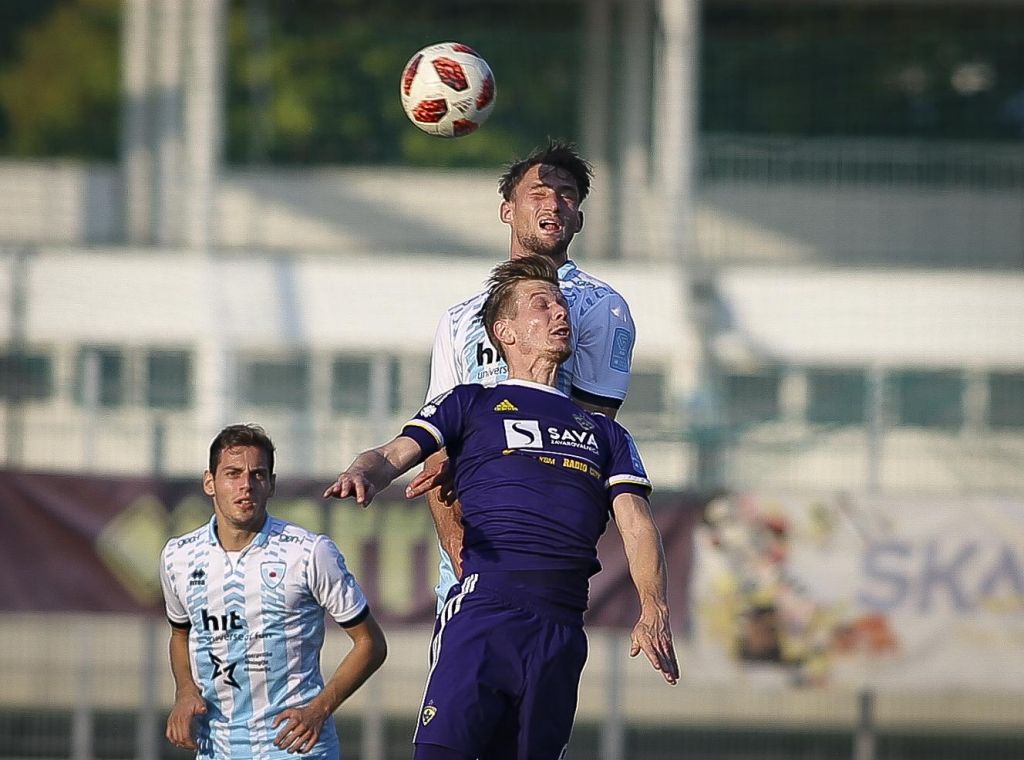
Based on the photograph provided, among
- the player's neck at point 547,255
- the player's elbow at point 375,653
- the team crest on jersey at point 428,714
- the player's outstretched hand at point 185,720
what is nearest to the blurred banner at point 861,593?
the player's elbow at point 375,653

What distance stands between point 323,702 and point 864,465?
26.0ft

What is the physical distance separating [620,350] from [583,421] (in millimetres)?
566

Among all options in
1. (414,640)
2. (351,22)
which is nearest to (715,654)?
(414,640)

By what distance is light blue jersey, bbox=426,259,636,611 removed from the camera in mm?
5547

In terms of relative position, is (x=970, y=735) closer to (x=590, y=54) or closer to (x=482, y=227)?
(x=482, y=227)

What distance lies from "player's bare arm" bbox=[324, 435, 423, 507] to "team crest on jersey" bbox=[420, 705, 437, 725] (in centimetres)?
67

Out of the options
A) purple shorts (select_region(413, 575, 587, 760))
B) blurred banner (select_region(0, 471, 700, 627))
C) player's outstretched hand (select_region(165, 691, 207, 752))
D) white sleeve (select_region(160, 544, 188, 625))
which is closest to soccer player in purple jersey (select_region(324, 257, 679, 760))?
purple shorts (select_region(413, 575, 587, 760))

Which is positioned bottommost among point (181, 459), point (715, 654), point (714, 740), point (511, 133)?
point (714, 740)

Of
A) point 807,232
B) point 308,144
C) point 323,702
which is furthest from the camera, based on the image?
point 308,144

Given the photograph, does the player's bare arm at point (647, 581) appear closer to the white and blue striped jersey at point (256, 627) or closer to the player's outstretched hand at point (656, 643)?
the player's outstretched hand at point (656, 643)

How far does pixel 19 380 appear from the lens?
11.7 m

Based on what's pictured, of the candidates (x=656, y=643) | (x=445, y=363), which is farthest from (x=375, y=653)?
(x=656, y=643)

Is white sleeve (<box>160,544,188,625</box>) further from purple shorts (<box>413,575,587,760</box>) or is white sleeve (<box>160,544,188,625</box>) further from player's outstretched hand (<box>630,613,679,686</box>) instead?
player's outstretched hand (<box>630,613,679,686</box>)

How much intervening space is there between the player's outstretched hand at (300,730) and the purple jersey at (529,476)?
1.21 meters
